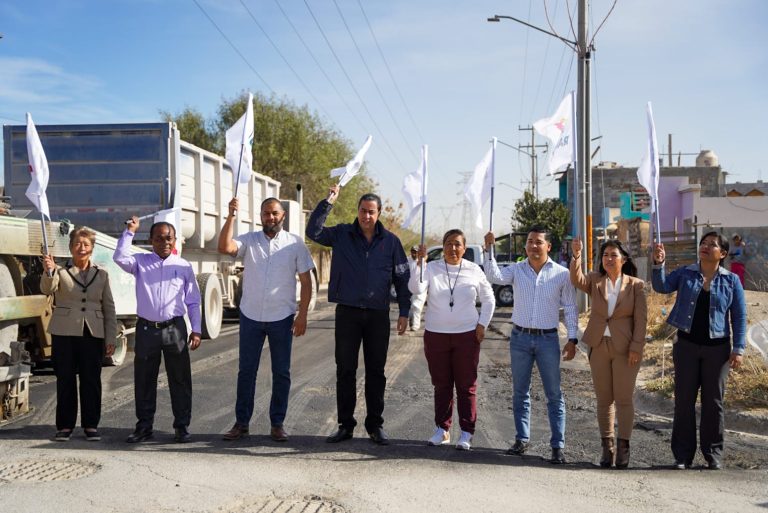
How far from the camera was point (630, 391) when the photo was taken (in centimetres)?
574

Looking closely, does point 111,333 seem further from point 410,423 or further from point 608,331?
point 608,331

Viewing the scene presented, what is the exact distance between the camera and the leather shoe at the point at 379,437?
6.22 m

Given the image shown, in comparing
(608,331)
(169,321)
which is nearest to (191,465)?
(169,321)

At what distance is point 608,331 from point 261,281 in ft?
9.09

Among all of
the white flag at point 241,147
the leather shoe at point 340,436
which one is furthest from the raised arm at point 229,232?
the leather shoe at point 340,436

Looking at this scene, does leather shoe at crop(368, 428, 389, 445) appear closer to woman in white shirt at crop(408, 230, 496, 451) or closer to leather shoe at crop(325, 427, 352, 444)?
leather shoe at crop(325, 427, 352, 444)

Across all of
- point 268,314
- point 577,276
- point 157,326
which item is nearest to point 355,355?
point 268,314

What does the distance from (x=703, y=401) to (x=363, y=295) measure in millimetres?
2735

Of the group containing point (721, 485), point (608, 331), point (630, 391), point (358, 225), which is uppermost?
point (358, 225)

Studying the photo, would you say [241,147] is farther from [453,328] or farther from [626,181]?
[626,181]

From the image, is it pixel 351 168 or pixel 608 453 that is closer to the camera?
pixel 608 453

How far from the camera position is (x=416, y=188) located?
7.75m

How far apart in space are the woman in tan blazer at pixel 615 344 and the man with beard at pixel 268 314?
232 centimetres

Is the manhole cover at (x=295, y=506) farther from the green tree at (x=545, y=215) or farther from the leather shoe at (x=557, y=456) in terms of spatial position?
the green tree at (x=545, y=215)
